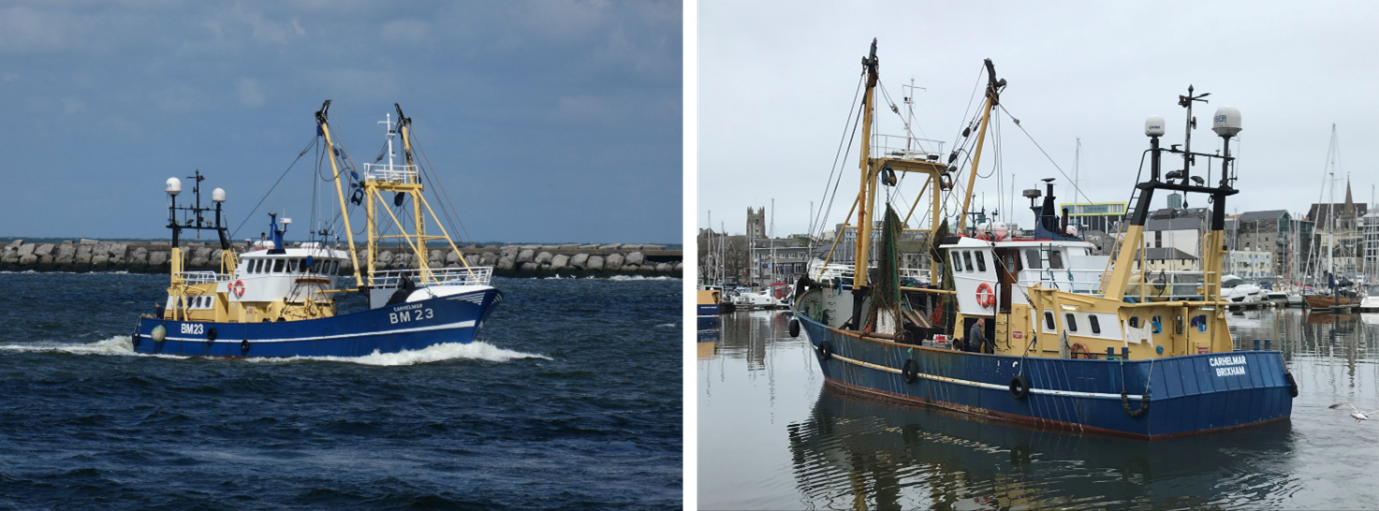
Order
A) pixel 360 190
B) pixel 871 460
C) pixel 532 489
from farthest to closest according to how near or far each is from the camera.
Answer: pixel 360 190, pixel 871 460, pixel 532 489

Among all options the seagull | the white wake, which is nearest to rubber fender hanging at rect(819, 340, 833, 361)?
the seagull

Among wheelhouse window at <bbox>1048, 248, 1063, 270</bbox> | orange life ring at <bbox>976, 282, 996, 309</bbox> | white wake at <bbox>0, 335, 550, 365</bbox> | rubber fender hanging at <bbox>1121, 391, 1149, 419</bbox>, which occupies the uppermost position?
wheelhouse window at <bbox>1048, 248, 1063, 270</bbox>

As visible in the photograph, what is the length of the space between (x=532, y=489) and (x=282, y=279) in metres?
11.2

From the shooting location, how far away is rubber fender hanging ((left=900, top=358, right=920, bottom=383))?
534 inches

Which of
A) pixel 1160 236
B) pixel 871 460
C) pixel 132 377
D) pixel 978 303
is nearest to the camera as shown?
pixel 871 460

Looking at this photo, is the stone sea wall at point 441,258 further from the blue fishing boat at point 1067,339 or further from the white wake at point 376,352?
the blue fishing boat at point 1067,339

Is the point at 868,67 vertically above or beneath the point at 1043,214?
above

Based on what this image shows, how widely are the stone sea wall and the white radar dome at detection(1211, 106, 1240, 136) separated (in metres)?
50.5

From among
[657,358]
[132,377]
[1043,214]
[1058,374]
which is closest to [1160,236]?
[657,358]

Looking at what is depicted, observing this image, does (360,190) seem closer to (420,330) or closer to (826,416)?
(420,330)

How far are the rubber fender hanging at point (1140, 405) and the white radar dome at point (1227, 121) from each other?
3.15 m

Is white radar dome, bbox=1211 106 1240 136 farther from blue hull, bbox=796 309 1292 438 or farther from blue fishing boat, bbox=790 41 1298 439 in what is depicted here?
blue hull, bbox=796 309 1292 438

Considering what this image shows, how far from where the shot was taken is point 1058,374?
38.0ft

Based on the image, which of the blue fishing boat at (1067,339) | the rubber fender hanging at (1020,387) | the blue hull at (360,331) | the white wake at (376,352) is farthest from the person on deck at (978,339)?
the white wake at (376,352)
